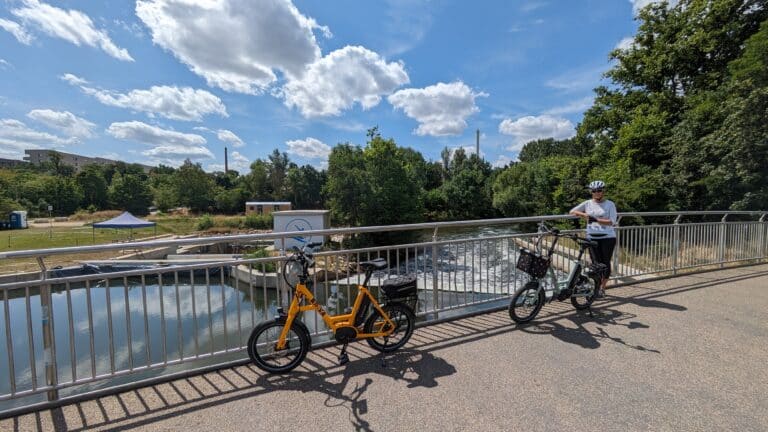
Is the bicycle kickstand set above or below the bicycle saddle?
below

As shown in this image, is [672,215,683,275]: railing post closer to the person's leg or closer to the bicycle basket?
the person's leg

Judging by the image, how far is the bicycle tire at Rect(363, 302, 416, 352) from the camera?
3113 mm

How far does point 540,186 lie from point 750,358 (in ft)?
99.5

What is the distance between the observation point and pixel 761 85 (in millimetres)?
9906

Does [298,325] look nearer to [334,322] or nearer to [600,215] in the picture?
[334,322]

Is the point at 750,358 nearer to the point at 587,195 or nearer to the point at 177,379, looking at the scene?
the point at 177,379

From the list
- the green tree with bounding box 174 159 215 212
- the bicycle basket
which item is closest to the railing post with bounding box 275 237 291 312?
the bicycle basket

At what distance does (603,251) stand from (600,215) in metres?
0.49

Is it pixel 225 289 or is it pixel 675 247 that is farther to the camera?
pixel 675 247

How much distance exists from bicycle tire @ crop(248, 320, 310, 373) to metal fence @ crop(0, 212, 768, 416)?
0.52ft

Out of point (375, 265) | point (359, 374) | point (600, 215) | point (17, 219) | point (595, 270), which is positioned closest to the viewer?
point (359, 374)

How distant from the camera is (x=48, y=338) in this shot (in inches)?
94.9

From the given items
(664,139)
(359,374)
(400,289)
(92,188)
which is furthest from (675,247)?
(92,188)

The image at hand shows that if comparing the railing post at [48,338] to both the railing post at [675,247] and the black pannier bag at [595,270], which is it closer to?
the black pannier bag at [595,270]
